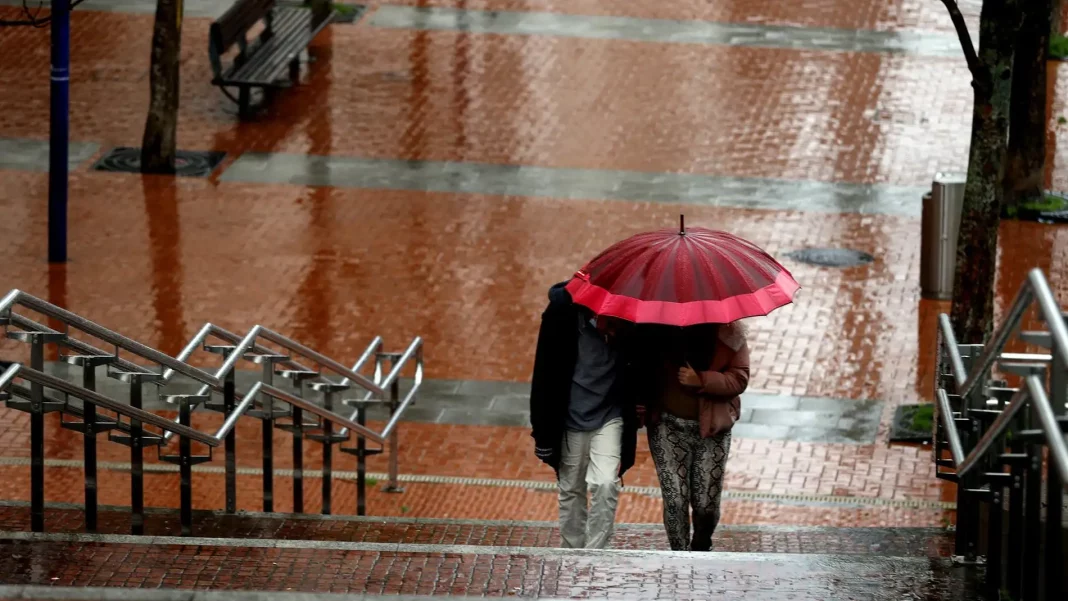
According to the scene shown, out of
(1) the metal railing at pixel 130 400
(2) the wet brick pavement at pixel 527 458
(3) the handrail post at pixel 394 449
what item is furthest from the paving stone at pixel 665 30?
(1) the metal railing at pixel 130 400

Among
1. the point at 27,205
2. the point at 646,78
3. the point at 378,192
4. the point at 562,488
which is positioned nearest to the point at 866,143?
the point at 646,78

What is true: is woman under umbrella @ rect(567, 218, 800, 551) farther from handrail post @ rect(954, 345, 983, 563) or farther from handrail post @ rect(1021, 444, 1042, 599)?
handrail post @ rect(1021, 444, 1042, 599)

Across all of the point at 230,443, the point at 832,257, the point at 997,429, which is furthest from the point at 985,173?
the point at 997,429

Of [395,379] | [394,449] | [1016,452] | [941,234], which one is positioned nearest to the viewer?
[1016,452]

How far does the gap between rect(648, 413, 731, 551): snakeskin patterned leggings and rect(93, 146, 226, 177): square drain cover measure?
37.5 feet

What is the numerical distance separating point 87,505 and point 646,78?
14730 mm

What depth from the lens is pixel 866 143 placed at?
19125 millimetres

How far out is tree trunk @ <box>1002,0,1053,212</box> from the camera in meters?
16.8

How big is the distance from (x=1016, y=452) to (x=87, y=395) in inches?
148

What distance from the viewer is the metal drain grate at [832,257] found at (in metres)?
15.6

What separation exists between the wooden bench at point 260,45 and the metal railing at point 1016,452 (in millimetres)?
13490

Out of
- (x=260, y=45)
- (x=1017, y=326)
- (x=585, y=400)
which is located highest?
(x=1017, y=326)

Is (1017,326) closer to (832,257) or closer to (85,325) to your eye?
(85,325)

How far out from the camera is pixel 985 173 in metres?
11.6
